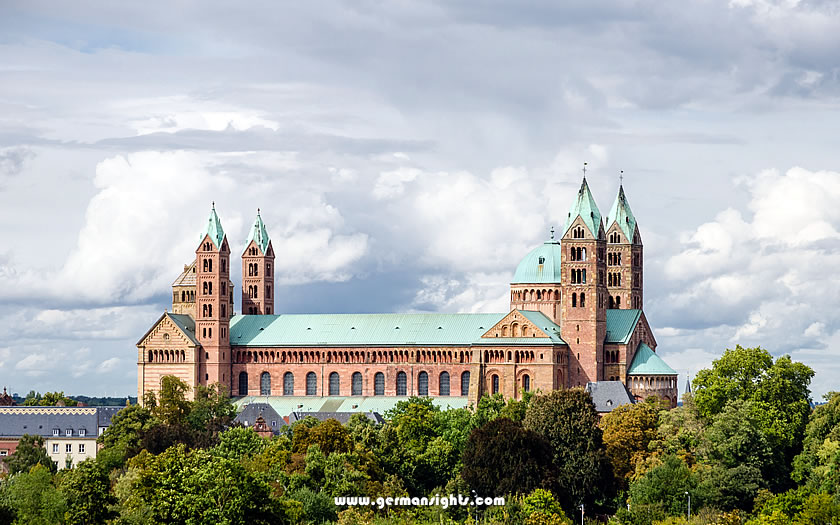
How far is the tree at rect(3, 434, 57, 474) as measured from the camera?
532 feet

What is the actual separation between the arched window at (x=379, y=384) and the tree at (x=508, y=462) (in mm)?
56145

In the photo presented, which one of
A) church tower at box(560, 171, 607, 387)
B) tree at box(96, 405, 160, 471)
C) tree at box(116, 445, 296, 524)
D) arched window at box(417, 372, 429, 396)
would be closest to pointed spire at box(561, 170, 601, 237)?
church tower at box(560, 171, 607, 387)

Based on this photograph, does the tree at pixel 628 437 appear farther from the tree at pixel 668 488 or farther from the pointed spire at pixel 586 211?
the pointed spire at pixel 586 211

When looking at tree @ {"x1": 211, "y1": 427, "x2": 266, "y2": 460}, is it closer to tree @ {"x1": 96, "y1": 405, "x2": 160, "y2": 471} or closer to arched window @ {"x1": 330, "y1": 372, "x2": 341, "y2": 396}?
tree @ {"x1": 96, "y1": 405, "x2": 160, "y2": 471}

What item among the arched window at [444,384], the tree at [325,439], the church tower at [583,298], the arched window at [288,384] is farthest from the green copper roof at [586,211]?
the tree at [325,439]

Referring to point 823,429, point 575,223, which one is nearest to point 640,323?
point 575,223

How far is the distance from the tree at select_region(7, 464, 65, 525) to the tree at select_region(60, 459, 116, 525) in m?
0.65

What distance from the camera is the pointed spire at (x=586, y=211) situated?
185375mm

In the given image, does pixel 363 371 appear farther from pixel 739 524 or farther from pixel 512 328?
pixel 739 524

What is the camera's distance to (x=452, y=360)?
192500 millimetres

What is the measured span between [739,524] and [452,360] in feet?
220

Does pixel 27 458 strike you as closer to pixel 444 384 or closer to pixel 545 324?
pixel 444 384

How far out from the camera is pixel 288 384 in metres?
199

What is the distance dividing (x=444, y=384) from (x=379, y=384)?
7867 mm
